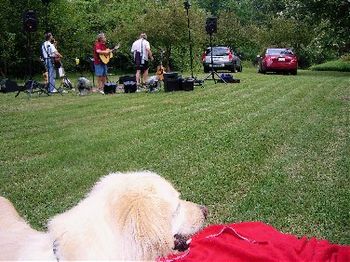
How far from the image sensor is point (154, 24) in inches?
1053

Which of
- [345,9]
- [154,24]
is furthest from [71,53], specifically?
[345,9]

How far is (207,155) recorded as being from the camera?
605 centimetres

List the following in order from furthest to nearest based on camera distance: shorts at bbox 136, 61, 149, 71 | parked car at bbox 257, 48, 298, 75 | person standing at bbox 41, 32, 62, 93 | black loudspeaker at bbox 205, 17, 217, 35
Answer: parked car at bbox 257, 48, 298, 75, shorts at bbox 136, 61, 149, 71, black loudspeaker at bbox 205, 17, 217, 35, person standing at bbox 41, 32, 62, 93

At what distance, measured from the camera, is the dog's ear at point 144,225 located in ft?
5.67

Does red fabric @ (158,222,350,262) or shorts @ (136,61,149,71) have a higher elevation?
shorts @ (136,61,149,71)

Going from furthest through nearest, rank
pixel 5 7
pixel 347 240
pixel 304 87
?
pixel 5 7, pixel 304 87, pixel 347 240

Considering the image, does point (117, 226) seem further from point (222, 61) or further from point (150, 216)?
point (222, 61)

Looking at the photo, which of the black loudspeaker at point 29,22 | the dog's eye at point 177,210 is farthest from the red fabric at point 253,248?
the black loudspeaker at point 29,22

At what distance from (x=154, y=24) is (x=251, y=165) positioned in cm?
2235

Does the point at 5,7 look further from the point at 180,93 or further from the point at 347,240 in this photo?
the point at 347,240

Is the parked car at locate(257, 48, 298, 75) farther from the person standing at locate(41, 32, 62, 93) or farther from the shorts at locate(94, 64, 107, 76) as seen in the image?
the person standing at locate(41, 32, 62, 93)

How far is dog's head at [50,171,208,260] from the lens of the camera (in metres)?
1.72

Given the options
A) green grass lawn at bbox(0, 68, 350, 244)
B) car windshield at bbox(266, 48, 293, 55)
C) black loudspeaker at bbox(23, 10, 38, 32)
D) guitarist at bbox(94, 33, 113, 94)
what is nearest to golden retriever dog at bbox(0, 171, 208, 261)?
green grass lawn at bbox(0, 68, 350, 244)

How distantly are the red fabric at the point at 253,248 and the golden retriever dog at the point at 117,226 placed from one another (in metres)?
0.68
